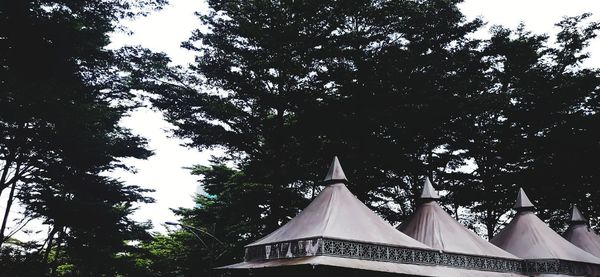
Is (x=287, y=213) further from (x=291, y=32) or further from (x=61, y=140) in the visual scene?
(x=61, y=140)

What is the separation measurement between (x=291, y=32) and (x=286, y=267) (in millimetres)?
12012

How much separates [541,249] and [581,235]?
7.14 meters

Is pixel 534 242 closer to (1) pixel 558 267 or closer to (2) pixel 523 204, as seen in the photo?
(1) pixel 558 267

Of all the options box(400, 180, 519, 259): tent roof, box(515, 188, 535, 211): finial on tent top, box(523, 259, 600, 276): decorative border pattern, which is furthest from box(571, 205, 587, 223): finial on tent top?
box(400, 180, 519, 259): tent roof

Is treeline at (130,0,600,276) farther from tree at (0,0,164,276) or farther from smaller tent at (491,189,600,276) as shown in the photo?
smaller tent at (491,189,600,276)

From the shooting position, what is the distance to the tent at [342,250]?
11656 millimetres

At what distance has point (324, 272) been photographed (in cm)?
1174

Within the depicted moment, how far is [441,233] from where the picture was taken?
50.1 feet

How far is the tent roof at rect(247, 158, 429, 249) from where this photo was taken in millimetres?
12195

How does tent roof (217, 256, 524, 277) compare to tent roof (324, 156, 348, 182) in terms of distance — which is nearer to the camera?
tent roof (217, 256, 524, 277)

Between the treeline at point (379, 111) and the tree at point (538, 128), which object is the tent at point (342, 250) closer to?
the treeline at point (379, 111)

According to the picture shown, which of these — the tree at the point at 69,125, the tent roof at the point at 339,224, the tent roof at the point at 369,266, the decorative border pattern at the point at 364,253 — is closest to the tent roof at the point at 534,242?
the decorative border pattern at the point at 364,253

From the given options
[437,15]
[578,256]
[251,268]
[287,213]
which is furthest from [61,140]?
[578,256]

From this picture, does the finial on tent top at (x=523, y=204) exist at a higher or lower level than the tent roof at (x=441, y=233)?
higher
